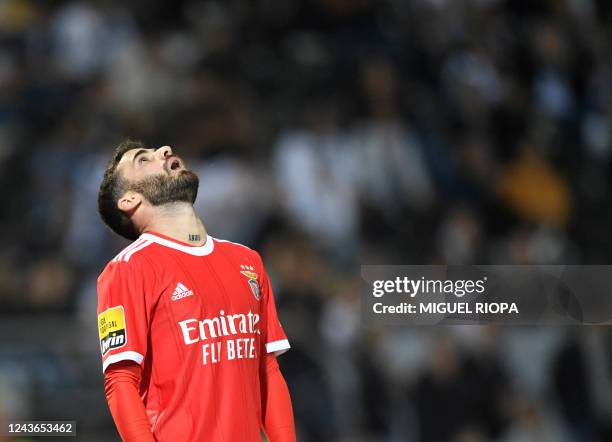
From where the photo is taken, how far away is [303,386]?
207 inches

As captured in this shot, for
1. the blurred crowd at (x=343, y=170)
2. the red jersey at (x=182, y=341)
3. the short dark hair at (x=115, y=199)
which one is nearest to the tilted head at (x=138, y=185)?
the short dark hair at (x=115, y=199)

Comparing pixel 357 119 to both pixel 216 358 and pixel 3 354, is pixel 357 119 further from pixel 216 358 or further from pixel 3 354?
pixel 216 358

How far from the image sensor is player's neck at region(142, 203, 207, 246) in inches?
107

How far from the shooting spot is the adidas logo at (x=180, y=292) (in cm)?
256

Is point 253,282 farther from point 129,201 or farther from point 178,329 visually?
point 129,201

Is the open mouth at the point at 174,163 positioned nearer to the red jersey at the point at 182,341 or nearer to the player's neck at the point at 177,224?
the player's neck at the point at 177,224

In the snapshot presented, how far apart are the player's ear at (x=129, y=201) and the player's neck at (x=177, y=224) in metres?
0.06

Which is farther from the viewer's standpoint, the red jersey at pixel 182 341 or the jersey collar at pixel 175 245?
the jersey collar at pixel 175 245

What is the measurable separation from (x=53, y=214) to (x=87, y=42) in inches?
54.1

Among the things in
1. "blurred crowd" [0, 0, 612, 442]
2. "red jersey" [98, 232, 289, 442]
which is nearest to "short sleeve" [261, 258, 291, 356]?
"red jersey" [98, 232, 289, 442]

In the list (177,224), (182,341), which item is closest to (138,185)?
(177,224)

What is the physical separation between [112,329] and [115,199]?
0.45 m

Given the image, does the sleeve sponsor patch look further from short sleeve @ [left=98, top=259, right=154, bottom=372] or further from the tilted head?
the tilted head

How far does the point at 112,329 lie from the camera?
249cm
